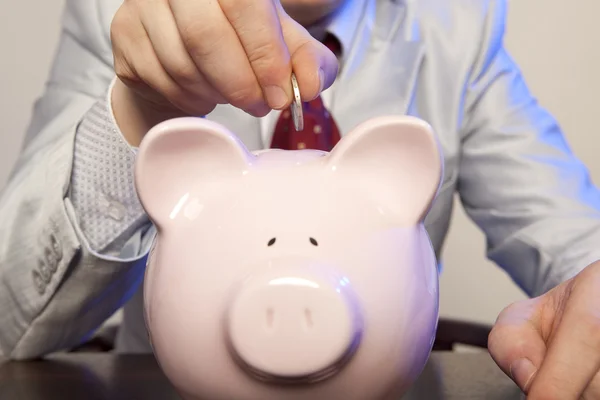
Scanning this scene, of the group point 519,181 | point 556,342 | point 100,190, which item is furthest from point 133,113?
point 519,181

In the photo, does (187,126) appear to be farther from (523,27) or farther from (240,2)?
(523,27)

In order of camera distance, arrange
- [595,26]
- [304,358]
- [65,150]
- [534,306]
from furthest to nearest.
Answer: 1. [595,26]
2. [65,150]
3. [534,306]
4. [304,358]

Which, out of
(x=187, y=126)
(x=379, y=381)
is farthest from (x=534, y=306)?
(x=187, y=126)

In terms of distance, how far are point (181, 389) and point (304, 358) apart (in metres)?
0.10

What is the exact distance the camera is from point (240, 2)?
0.53 meters

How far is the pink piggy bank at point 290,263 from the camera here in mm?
435

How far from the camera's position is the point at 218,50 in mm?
533

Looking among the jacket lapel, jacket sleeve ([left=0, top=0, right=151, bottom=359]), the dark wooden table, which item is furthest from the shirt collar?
the dark wooden table

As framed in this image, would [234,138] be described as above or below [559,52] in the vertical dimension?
above

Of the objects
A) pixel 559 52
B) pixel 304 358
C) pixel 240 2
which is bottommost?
pixel 559 52

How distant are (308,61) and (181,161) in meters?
0.12

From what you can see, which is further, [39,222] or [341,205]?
[39,222]

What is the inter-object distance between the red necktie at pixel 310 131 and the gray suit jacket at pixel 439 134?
3.5 inches

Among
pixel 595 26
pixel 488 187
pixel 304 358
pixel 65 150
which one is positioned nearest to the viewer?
pixel 304 358
